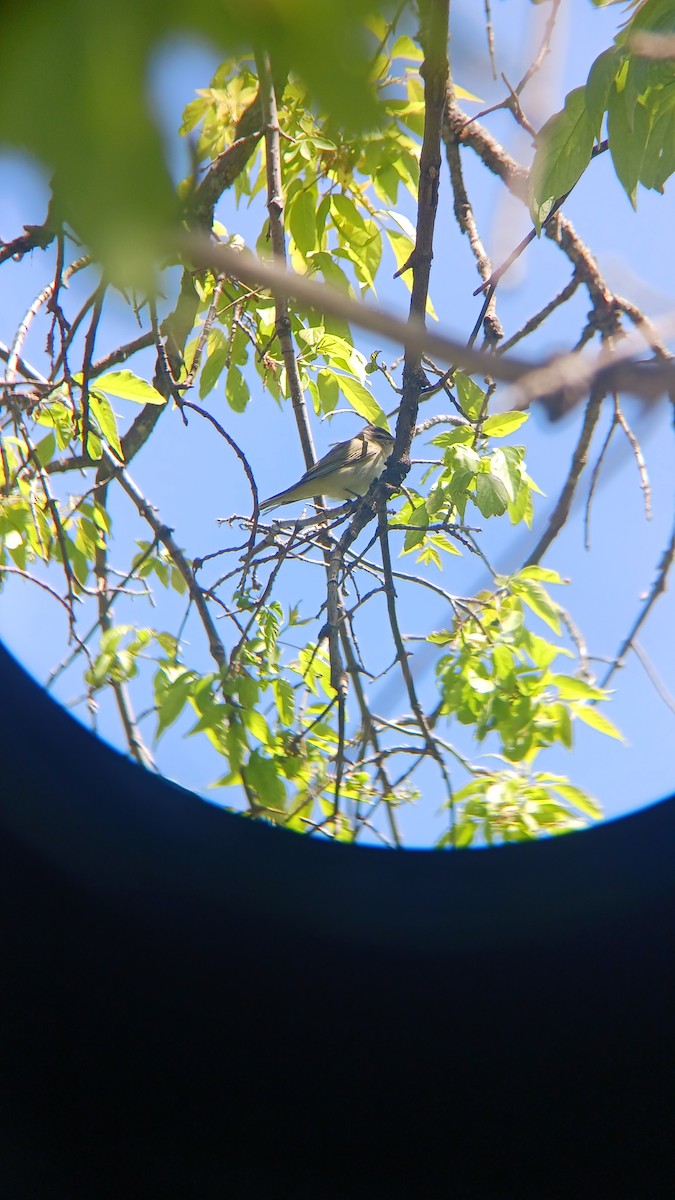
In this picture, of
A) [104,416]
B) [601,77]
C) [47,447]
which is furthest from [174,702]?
[601,77]

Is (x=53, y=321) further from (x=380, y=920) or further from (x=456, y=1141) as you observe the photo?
(x=456, y=1141)

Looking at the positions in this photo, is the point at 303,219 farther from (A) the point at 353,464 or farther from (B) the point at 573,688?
(A) the point at 353,464

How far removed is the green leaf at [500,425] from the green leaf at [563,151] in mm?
725

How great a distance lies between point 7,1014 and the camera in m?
1.12

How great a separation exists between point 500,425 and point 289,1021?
1410mm

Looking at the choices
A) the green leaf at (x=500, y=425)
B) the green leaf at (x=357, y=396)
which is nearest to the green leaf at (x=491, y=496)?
the green leaf at (x=500, y=425)

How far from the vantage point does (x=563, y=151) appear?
130cm

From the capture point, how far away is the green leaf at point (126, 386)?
1865 millimetres

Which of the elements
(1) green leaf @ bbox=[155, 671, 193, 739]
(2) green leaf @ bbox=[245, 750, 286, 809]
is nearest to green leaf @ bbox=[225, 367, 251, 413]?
(1) green leaf @ bbox=[155, 671, 193, 739]

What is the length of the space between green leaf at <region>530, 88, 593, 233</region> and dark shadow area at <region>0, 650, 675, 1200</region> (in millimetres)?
971

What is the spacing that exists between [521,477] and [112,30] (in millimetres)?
1763

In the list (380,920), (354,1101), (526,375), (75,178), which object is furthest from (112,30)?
(354,1101)

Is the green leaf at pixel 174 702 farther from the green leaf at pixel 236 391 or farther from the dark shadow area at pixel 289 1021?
the green leaf at pixel 236 391

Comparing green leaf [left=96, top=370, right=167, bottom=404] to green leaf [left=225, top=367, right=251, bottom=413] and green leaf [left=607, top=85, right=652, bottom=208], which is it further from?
green leaf [left=607, top=85, right=652, bottom=208]
